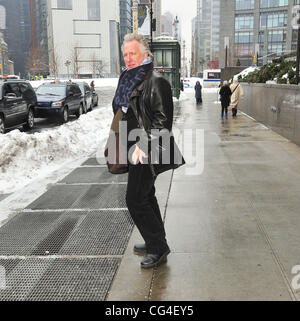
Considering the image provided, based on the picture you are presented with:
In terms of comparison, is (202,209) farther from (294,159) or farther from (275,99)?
(275,99)

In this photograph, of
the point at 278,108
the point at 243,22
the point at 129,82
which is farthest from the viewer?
the point at 243,22

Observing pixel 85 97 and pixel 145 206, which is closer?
pixel 145 206

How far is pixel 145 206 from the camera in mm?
3336

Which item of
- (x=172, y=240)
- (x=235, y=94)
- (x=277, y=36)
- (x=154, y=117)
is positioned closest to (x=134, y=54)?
(x=154, y=117)

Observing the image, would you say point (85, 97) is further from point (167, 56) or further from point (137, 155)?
point (137, 155)

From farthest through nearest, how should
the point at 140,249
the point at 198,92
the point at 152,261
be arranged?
the point at 198,92
the point at 140,249
the point at 152,261

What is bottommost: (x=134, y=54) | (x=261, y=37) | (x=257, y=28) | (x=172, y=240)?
(x=172, y=240)

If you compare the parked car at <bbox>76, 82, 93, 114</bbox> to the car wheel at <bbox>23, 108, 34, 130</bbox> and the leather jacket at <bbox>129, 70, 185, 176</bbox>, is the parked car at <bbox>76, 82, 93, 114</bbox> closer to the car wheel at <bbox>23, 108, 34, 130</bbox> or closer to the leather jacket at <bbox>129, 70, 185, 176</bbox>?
the car wheel at <bbox>23, 108, 34, 130</bbox>

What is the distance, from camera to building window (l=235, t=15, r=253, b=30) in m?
90.8

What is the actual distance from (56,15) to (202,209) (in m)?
134

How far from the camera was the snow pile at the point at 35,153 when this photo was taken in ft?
22.7

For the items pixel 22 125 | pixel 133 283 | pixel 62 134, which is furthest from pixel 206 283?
pixel 22 125

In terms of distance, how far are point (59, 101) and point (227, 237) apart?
1417 centimetres

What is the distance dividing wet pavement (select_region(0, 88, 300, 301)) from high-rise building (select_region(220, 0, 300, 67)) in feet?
285
